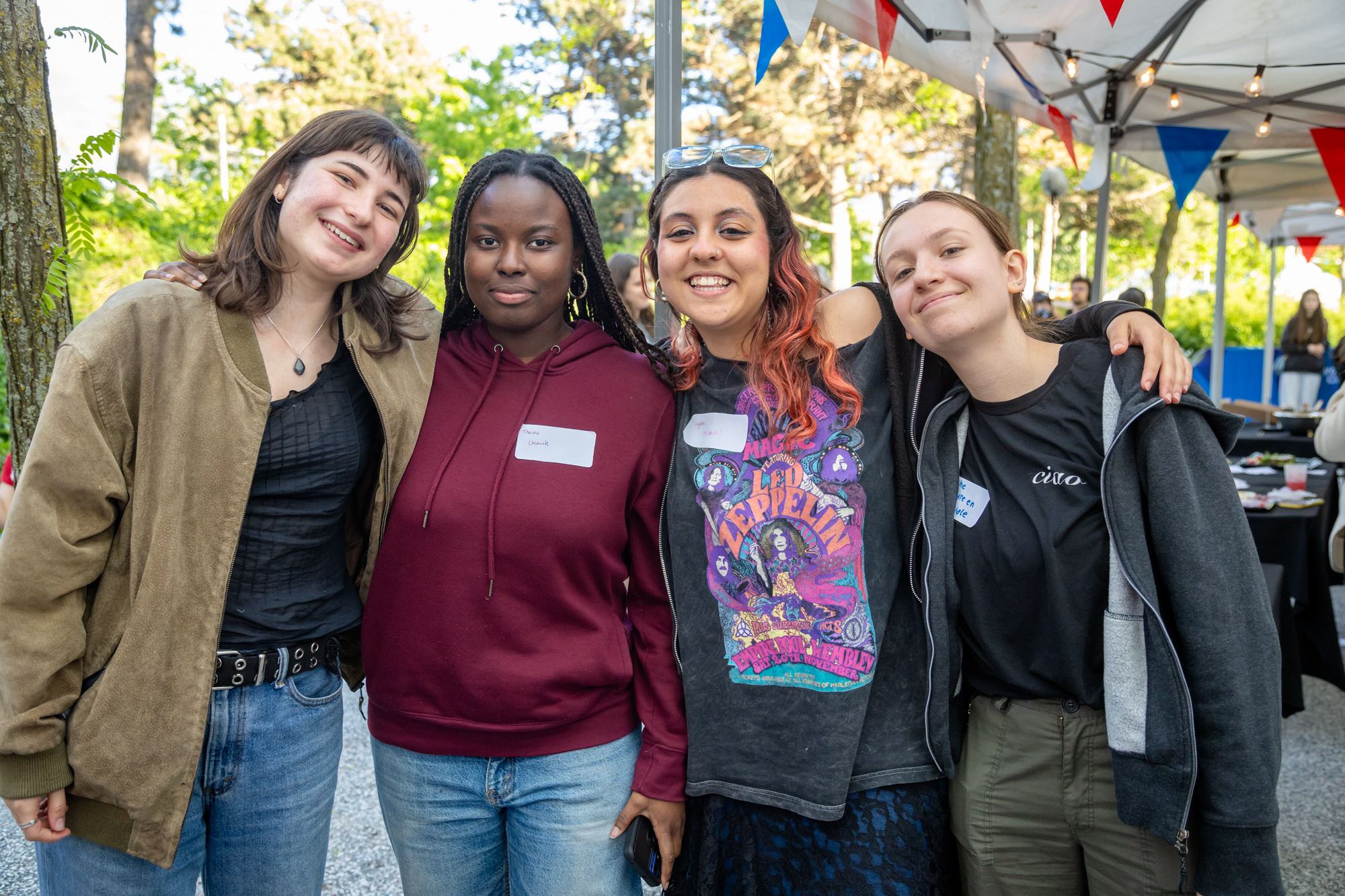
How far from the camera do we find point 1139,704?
1588mm

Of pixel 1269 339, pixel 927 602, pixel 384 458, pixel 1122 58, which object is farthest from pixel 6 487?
pixel 1269 339

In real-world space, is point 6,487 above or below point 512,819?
above

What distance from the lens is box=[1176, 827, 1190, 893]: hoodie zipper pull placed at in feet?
5.07

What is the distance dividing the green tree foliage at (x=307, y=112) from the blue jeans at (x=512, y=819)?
8.40 metres

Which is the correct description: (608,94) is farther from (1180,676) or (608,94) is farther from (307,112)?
(1180,676)

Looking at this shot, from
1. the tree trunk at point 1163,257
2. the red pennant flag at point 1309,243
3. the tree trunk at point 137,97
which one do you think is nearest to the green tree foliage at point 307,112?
the tree trunk at point 137,97

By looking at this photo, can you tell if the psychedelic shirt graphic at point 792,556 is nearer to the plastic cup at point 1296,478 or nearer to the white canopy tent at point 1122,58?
the white canopy tent at point 1122,58

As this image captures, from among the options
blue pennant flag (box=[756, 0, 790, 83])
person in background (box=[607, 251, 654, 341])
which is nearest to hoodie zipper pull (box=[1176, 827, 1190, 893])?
blue pennant flag (box=[756, 0, 790, 83])

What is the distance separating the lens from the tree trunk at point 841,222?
19969 millimetres

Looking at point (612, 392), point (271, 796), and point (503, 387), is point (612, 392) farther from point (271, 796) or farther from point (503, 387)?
point (271, 796)

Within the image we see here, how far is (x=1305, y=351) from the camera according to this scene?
1341 centimetres

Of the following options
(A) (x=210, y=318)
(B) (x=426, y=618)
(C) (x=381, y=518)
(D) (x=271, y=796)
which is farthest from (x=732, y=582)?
(A) (x=210, y=318)

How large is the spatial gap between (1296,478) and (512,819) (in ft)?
15.0

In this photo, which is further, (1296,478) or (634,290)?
(634,290)
